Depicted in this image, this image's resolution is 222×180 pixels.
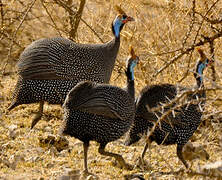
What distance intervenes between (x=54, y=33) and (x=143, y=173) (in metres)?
5.59

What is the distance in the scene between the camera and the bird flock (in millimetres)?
5078

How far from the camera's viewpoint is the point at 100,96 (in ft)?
16.9

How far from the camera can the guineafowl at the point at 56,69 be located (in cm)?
617

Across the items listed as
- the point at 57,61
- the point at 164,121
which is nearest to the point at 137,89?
the point at 57,61

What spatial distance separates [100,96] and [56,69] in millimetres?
1172

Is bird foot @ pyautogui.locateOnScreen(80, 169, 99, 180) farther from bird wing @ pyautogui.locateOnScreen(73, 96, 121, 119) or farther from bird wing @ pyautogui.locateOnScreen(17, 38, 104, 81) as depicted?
bird wing @ pyautogui.locateOnScreen(17, 38, 104, 81)

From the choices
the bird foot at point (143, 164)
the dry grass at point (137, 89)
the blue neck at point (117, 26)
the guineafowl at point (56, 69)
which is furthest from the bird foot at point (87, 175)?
the blue neck at point (117, 26)

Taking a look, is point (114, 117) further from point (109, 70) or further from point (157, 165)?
point (109, 70)

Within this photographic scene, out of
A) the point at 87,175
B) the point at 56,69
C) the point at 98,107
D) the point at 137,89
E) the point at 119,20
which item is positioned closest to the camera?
the point at 87,175

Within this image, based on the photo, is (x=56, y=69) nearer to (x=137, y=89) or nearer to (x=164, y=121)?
(x=164, y=121)

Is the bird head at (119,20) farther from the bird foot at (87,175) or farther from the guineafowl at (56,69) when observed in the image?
the bird foot at (87,175)

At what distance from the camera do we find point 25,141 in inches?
228

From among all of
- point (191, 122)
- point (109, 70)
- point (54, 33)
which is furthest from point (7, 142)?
point (54, 33)

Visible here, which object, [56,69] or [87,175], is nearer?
[87,175]
